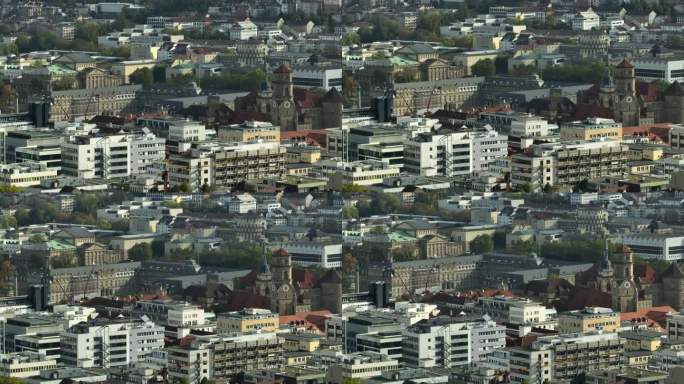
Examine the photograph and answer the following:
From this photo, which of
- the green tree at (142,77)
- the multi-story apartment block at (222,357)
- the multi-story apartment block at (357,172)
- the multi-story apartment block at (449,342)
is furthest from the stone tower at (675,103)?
the multi-story apartment block at (222,357)

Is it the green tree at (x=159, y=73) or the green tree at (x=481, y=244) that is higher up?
the green tree at (x=481, y=244)

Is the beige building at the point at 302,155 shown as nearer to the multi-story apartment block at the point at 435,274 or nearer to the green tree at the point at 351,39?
the multi-story apartment block at the point at 435,274

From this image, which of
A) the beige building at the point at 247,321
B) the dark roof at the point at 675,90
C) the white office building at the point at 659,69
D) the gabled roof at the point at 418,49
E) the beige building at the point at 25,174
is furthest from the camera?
the gabled roof at the point at 418,49

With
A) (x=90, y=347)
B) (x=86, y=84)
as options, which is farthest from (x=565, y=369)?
(x=86, y=84)

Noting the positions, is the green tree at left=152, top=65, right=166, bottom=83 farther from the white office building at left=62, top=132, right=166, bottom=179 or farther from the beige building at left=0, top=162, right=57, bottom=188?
the beige building at left=0, top=162, right=57, bottom=188

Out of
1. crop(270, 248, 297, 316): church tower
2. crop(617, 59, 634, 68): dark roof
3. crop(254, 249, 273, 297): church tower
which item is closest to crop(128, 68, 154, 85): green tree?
crop(617, 59, 634, 68): dark roof
